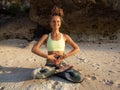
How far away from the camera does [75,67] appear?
16.9ft

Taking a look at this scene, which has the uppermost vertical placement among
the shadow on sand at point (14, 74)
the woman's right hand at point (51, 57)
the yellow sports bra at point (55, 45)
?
the yellow sports bra at point (55, 45)

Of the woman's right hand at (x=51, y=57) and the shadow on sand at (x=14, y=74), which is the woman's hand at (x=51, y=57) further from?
the shadow on sand at (x=14, y=74)

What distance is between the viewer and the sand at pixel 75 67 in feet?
14.1

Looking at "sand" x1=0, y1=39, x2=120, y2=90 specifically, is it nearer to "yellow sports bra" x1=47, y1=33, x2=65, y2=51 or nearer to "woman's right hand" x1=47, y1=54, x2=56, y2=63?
"woman's right hand" x1=47, y1=54, x2=56, y2=63

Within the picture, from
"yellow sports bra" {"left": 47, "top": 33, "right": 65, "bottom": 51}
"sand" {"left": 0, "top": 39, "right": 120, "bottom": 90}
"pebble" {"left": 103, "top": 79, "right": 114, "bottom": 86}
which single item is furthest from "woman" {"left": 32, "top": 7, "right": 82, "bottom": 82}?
"pebble" {"left": 103, "top": 79, "right": 114, "bottom": 86}

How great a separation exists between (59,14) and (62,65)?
736 millimetres

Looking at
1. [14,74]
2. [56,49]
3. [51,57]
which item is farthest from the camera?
[14,74]

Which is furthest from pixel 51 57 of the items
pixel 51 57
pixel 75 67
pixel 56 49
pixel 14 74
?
pixel 75 67

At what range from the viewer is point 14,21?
29.5 feet

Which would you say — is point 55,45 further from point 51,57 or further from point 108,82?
point 108,82

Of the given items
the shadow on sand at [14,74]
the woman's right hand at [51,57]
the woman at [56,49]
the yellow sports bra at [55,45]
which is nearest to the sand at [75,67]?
the shadow on sand at [14,74]

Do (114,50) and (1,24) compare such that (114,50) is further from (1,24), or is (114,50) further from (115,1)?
(1,24)

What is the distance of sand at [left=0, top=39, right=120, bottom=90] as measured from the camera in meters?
4.31

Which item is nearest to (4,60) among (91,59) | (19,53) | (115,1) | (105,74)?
(19,53)
